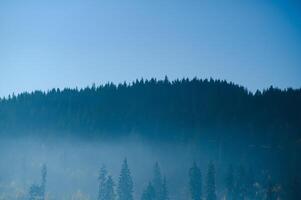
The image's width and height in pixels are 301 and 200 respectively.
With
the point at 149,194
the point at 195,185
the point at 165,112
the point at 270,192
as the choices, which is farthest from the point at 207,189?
the point at 165,112

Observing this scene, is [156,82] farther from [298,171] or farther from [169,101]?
[298,171]

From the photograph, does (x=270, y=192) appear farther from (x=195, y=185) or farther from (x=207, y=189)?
(x=195, y=185)

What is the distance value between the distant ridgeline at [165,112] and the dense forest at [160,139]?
0.32m

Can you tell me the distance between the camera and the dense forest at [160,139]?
101 m

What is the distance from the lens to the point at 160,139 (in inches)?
5369

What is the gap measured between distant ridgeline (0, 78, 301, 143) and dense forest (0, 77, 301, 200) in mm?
317

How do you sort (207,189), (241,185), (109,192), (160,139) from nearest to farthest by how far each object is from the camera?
(109,192)
(207,189)
(241,185)
(160,139)

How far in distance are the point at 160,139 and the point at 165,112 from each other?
1193cm

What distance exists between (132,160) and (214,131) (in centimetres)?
2571

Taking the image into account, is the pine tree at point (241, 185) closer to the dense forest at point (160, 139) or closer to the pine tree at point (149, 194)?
the dense forest at point (160, 139)

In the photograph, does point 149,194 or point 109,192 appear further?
point 109,192

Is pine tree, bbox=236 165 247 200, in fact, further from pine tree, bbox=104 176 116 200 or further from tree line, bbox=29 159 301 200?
pine tree, bbox=104 176 116 200

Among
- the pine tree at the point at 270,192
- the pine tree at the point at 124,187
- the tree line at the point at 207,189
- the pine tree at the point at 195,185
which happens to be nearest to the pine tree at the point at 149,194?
the tree line at the point at 207,189

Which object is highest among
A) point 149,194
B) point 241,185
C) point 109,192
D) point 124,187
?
point 124,187
